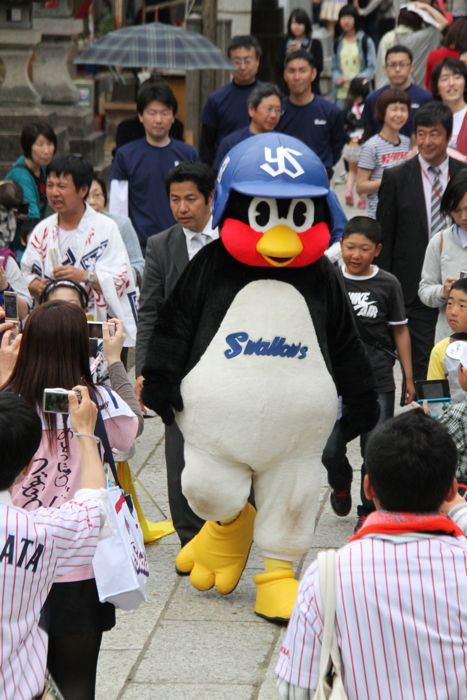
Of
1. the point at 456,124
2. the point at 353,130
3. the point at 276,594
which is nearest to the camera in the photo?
the point at 276,594

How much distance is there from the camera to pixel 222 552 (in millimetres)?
5367

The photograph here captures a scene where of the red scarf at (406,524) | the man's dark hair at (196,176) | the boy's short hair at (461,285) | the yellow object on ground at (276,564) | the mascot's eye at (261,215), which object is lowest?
the yellow object on ground at (276,564)

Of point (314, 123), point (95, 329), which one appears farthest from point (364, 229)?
point (314, 123)

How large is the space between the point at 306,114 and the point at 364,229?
3842mm

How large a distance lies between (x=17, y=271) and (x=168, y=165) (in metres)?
2.17

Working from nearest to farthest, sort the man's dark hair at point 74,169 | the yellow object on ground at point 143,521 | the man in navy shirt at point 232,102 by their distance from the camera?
the yellow object on ground at point 143,521
the man's dark hair at point 74,169
the man in navy shirt at point 232,102

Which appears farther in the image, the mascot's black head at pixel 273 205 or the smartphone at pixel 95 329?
the mascot's black head at pixel 273 205

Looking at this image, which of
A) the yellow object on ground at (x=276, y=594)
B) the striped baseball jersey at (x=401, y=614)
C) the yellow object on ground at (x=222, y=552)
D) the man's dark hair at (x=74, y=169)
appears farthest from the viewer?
the man's dark hair at (x=74, y=169)

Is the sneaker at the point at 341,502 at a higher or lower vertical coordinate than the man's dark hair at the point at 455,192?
lower

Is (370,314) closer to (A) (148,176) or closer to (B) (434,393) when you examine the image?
(B) (434,393)

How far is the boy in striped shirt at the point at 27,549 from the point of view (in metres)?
2.92

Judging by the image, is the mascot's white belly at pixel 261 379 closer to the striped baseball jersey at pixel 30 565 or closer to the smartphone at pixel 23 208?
the striped baseball jersey at pixel 30 565

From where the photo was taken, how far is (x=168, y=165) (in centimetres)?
831

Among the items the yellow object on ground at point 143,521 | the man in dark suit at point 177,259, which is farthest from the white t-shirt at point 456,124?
the yellow object on ground at point 143,521
